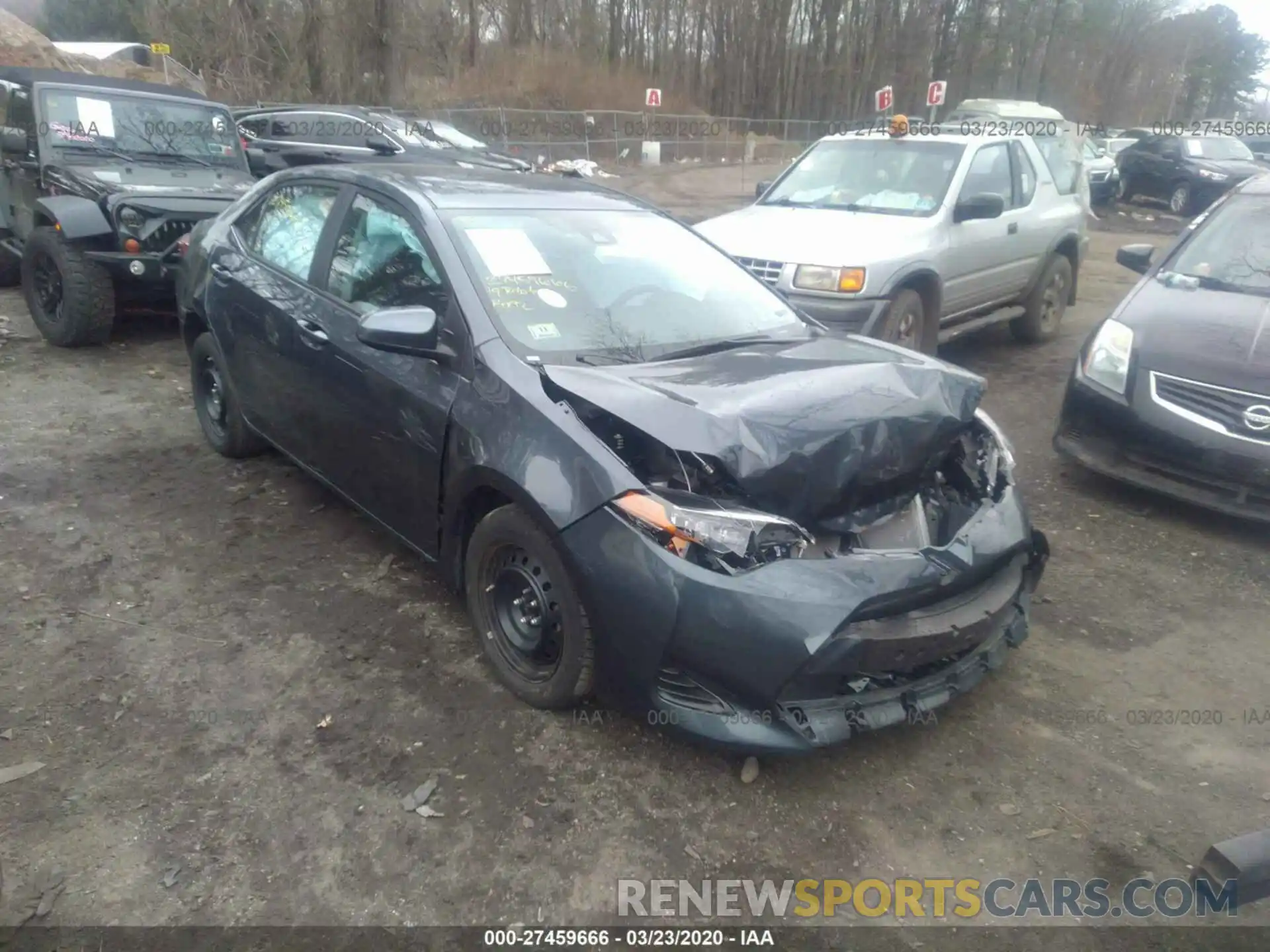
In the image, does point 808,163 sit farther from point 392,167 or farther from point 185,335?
point 185,335

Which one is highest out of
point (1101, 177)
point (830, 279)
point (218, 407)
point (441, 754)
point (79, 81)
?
point (79, 81)

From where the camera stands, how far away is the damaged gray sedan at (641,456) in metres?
2.67

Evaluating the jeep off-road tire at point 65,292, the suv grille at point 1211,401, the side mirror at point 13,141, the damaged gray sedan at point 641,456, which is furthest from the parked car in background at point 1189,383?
the side mirror at point 13,141

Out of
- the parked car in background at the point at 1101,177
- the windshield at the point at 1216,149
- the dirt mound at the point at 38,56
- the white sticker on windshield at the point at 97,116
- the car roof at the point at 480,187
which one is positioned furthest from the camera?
the parked car in background at the point at 1101,177

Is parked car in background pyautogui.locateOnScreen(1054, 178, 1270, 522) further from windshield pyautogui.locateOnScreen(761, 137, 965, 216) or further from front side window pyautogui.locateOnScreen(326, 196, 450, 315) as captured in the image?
front side window pyautogui.locateOnScreen(326, 196, 450, 315)

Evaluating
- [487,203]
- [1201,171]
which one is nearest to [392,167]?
[487,203]

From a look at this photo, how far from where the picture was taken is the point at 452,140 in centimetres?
1384

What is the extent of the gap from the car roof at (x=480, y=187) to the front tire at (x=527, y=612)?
1.41 meters

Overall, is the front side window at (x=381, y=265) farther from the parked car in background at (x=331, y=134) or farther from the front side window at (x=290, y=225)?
the parked car in background at (x=331, y=134)

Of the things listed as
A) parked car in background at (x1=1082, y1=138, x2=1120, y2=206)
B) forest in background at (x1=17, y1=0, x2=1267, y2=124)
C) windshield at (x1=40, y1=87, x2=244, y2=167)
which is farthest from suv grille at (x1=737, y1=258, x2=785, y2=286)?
forest in background at (x1=17, y1=0, x2=1267, y2=124)

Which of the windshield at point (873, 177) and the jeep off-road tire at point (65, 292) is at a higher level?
the windshield at point (873, 177)

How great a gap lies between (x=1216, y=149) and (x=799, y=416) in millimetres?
23685

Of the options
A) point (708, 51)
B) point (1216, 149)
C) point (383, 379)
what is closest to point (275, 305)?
point (383, 379)

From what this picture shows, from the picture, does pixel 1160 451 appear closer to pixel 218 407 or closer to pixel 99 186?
pixel 218 407
